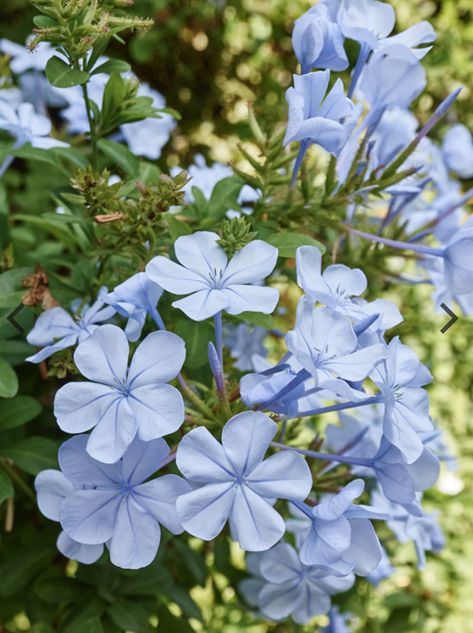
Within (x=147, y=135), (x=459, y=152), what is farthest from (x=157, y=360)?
(x=459, y=152)

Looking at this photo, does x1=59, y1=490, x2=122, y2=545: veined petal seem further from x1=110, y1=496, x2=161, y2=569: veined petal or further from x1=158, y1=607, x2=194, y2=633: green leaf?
x1=158, y1=607, x2=194, y2=633: green leaf

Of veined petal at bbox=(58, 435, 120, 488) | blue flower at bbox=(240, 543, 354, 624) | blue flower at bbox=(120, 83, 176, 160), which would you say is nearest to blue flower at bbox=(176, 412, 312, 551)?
veined petal at bbox=(58, 435, 120, 488)

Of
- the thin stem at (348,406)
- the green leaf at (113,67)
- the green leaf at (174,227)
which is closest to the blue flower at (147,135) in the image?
the green leaf at (113,67)

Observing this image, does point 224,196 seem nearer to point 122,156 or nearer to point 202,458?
point 122,156

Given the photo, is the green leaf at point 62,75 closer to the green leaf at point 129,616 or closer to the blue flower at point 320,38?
the blue flower at point 320,38

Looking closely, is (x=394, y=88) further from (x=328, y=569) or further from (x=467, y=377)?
(x=467, y=377)

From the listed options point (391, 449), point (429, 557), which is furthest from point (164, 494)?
point (429, 557)
